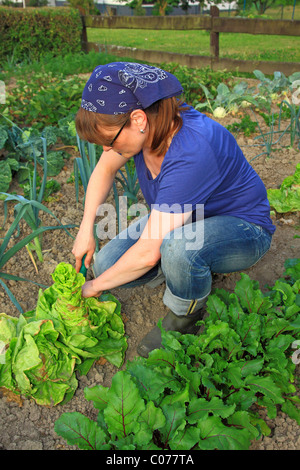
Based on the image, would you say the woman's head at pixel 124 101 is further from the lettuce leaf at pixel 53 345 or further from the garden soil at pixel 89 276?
the garden soil at pixel 89 276

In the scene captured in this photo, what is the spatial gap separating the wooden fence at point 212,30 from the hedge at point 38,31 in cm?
44

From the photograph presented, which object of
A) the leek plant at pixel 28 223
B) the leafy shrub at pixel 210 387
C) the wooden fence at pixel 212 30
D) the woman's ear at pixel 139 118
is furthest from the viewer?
the wooden fence at pixel 212 30

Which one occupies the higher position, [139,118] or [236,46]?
[139,118]

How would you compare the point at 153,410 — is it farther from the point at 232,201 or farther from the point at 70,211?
the point at 70,211

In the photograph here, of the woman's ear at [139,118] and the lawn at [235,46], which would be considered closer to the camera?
the woman's ear at [139,118]

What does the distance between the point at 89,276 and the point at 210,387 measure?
1003 mm

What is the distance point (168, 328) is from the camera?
182cm

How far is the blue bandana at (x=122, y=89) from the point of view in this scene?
1.38 m

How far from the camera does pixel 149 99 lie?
4.60ft

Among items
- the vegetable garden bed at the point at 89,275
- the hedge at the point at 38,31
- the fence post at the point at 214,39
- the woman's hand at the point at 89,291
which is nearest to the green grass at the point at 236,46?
the hedge at the point at 38,31

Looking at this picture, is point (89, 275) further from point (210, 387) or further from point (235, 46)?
point (235, 46)

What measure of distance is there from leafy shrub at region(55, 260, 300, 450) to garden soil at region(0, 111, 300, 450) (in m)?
0.17

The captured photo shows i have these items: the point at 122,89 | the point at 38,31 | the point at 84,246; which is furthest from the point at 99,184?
the point at 38,31

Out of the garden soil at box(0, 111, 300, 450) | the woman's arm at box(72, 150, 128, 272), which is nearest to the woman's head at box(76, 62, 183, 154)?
the woman's arm at box(72, 150, 128, 272)
